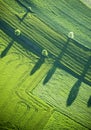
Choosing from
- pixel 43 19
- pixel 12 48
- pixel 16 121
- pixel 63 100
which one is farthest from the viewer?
pixel 43 19

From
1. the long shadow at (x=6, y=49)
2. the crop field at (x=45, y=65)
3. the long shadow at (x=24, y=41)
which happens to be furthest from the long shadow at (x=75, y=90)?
the long shadow at (x=6, y=49)

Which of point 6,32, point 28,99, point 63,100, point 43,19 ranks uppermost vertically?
point 43,19

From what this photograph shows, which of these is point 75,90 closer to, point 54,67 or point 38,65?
point 54,67

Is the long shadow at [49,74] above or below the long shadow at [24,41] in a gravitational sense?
below

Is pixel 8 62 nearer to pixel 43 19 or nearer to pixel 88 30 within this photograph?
pixel 43 19

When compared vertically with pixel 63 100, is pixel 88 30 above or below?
above

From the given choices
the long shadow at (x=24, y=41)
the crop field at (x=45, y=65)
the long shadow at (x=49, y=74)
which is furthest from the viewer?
the long shadow at (x=24, y=41)

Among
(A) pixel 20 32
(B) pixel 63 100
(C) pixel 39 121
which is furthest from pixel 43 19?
(C) pixel 39 121

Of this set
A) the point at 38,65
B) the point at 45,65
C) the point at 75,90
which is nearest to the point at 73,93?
the point at 75,90

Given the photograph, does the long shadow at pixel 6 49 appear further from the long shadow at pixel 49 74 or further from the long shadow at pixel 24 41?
the long shadow at pixel 49 74
